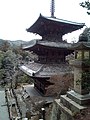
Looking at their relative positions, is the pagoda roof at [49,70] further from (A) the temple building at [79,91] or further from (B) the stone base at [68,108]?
(A) the temple building at [79,91]

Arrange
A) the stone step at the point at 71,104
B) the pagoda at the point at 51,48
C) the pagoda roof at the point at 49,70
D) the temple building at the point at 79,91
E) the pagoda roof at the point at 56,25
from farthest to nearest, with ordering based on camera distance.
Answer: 1. the pagoda roof at the point at 56,25
2. the pagoda at the point at 51,48
3. the pagoda roof at the point at 49,70
4. the temple building at the point at 79,91
5. the stone step at the point at 71,104

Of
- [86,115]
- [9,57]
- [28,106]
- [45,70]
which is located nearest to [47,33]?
[45,70]

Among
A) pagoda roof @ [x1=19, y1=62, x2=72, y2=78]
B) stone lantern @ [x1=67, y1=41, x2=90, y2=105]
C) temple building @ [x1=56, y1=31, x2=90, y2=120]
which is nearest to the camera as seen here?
temple building @ [x1=56, y1=31, x2=90, y2=120]

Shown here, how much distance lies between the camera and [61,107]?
6.65 metres

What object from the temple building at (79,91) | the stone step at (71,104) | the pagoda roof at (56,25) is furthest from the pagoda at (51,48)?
the temple building at (79,91)

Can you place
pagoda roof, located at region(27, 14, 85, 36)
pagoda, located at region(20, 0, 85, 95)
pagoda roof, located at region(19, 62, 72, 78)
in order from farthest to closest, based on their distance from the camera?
1. pagoda roof, located at region(27, 14, 85, 36)
2. pagoda, located at region(20, 0, 85, 95)
3. pagoda roof, located at region(19, 62, 72, 78)

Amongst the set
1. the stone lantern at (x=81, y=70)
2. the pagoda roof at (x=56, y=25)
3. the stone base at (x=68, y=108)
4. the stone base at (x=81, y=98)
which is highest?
the pagoda roof at (x=56, y=25)

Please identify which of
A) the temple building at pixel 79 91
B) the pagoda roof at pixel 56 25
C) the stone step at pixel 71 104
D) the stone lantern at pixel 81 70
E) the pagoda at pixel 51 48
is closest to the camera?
the stone step at pixel 71 104

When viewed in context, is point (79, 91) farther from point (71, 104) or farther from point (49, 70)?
point (49, 70)

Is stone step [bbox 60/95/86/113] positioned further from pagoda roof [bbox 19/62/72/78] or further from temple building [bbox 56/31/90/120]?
pagoda roof [bbox 19/62/72/78]

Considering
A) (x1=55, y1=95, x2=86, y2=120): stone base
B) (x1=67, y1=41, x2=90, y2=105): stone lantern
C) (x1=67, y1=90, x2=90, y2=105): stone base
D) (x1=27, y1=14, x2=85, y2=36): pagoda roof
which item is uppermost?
(x1=27, y1=14, x2=85, y2=36): pagoda roof

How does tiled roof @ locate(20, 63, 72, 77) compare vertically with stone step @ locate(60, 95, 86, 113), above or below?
above

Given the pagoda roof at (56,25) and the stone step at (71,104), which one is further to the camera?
the pagoda roof at (56,25)

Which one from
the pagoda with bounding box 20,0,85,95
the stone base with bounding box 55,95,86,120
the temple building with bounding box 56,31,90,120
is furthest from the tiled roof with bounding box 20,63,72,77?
the temple building with bounding box 56,31,90,120
